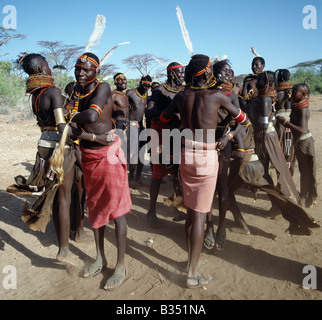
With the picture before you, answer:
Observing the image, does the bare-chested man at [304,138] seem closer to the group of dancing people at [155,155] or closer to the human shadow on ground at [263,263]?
the group of dancing people at [155,155]

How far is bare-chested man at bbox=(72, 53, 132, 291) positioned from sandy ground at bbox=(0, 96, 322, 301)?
0.82 ft

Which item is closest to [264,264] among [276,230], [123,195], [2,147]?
[276,230]

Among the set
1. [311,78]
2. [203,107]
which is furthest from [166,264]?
[311,78]

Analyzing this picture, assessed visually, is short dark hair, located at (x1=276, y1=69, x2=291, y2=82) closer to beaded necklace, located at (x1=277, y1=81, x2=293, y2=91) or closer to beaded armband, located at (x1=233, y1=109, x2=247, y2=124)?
beaded necklace, located at (x1=277, y1=81, x2=293, y2=91)

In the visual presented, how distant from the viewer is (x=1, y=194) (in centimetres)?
487

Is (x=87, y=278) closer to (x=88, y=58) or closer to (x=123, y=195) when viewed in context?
(x=123, y=195)

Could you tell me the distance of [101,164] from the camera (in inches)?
105

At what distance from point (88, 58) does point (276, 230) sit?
3.00 m

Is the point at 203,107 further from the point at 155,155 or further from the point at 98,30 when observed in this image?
the point at 98,30

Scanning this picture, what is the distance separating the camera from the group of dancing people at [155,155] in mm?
2549

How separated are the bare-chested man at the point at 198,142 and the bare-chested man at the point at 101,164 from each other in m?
0.65

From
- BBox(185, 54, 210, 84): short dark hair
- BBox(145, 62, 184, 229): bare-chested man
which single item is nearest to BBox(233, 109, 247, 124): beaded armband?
BBox(185, 54, 210, 84): short dark hair

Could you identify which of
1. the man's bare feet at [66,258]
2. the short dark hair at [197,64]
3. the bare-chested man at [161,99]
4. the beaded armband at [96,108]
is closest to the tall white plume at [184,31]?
the bare-chested man at [161,99]

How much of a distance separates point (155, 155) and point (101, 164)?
1.23m
